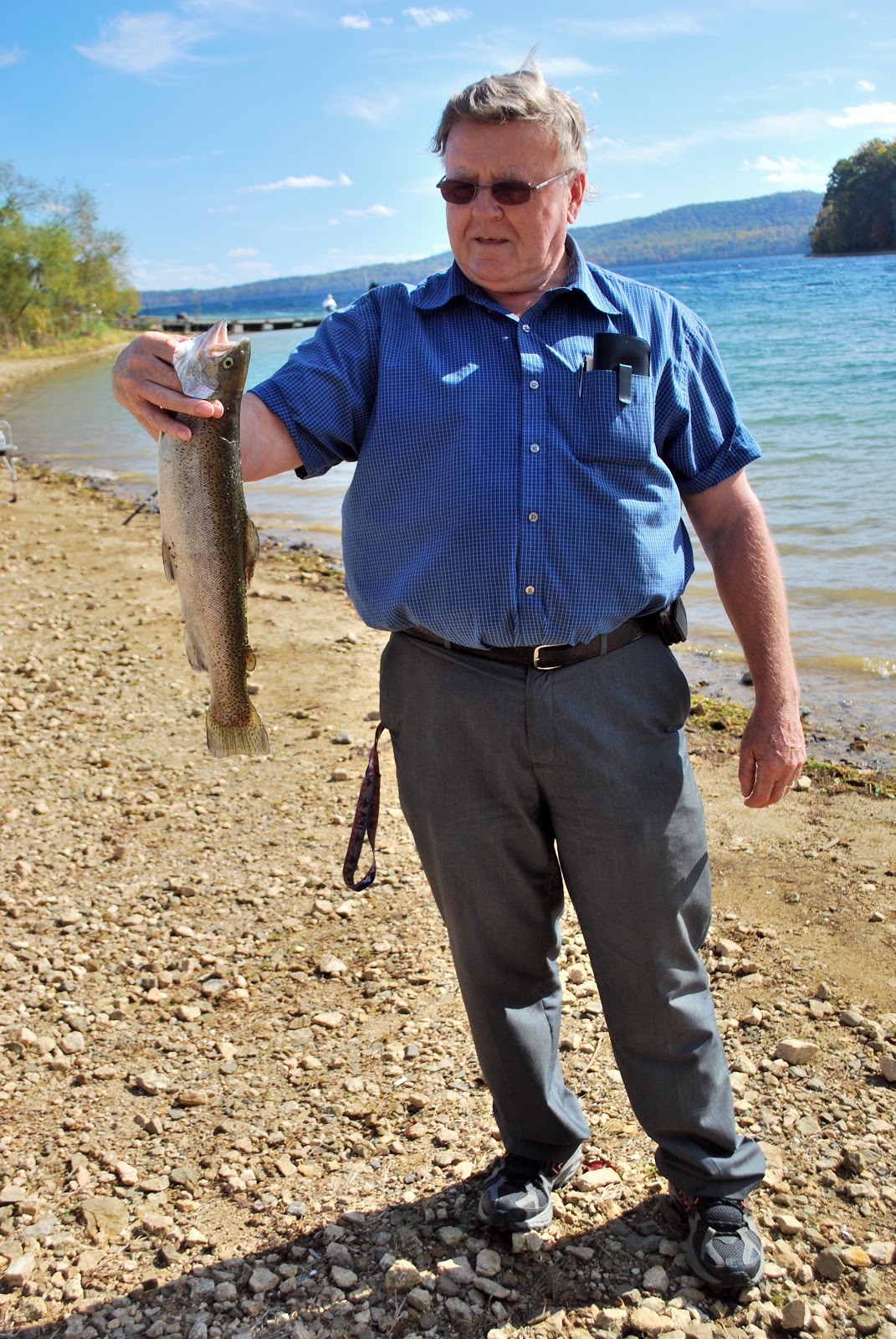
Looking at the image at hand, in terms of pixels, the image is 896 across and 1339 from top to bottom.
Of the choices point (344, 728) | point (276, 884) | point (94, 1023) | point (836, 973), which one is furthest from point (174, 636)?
point (836, 973)

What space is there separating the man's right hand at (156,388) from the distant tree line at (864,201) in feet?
402

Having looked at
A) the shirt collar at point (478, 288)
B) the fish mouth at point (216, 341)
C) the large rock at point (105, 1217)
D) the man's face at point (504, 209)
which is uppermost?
the man's face at point (504, 209)

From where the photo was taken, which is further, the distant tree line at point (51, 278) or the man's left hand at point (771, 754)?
the distant tree line at point (51, 278)

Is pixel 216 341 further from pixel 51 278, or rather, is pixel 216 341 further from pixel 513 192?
pixel 51 278

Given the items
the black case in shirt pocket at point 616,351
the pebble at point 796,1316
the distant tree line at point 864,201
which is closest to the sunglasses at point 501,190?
the black case in shirt pocket at point 616,351

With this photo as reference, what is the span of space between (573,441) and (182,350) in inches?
37.8

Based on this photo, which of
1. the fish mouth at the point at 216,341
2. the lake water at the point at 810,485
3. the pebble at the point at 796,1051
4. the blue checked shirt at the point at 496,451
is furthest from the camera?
the lake water at the point at 810,485

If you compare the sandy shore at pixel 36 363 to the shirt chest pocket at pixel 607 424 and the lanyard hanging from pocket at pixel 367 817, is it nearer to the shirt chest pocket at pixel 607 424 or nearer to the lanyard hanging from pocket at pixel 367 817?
the lanyard hanging from pocket at pixel 367 817

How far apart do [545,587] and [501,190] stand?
3.30 feet

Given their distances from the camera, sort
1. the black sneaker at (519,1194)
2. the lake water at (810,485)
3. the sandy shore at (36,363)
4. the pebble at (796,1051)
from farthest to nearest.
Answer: the sandy shore at (36,363) → the lake water at (810,485) → the pebble at (796,1051) → the black sneaker at (519,1194)

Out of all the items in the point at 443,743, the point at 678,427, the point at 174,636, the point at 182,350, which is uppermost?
the point at 182,350

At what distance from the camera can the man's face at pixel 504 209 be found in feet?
8.69

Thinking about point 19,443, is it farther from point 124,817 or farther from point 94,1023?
point 94,1023

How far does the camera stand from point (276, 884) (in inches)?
195
